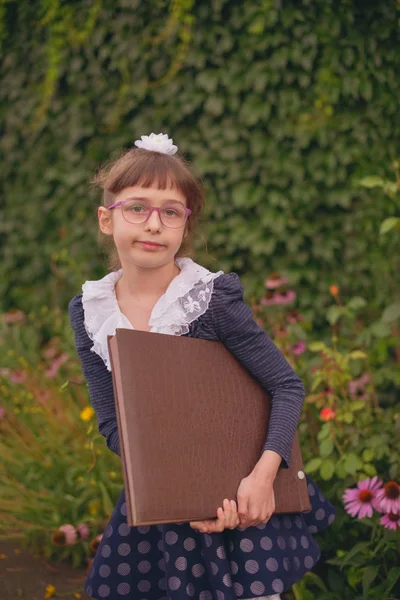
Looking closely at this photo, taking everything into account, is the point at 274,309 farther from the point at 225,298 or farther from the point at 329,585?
the point at 225,298

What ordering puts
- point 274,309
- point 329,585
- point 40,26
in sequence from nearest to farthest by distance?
point 329,585 → point 274,309 → point 40,26

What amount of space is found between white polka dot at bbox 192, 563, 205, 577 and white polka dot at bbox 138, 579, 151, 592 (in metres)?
0.19

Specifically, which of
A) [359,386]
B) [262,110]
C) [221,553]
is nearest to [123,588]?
Answer: [221,553]

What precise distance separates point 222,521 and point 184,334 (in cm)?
44

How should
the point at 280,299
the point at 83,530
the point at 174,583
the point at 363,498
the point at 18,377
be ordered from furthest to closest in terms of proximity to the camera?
the point at 18,377 → the point at 280,299 → the point at 83,530 → the point at 363,498 → the point at 174,583

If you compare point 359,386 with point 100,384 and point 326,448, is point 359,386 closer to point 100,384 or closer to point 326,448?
point 326,448

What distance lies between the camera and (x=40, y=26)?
14.6 ft

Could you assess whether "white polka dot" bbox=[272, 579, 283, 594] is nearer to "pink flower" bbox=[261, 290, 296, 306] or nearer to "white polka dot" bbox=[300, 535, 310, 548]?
"white polka dot" bbox=[300, 535, 310, 548]

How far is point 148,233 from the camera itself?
179 centimetres

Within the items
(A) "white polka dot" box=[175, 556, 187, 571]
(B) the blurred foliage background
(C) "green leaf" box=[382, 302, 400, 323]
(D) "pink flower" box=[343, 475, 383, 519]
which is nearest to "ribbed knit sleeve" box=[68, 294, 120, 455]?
(A) "white polka dot" box=[175, 556, 187, 571]

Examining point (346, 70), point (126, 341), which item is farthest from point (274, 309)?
point (126, 341)

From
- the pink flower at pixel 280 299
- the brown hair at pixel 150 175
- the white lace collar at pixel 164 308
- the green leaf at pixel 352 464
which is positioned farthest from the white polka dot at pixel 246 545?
the pink flower at pixel 280 299

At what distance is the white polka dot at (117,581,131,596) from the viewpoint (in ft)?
6.33

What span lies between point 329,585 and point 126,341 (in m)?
1.35
